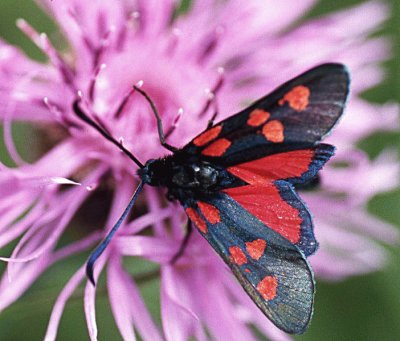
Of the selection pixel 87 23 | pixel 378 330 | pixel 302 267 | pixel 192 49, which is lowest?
pixel 378 330

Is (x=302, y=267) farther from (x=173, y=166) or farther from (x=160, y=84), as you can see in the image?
(x=160, y=84)

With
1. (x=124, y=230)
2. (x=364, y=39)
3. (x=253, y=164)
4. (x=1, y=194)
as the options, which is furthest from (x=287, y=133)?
(x=364, y=39)

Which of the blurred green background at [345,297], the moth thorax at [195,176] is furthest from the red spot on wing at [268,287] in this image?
the blurred green background at [345,297]

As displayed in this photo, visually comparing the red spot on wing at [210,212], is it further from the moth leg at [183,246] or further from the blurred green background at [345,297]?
the blurred green background at [345,297]

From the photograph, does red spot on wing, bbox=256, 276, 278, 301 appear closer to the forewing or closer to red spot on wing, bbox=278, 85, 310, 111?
the forewing

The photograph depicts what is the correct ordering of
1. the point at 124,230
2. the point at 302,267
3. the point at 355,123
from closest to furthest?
the point at 302,267, the point at 124,230, the point at 355,123

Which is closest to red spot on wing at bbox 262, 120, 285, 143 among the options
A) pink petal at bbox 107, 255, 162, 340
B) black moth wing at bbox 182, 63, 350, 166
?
black moth wing at bbox 182, 63, 350, 166
